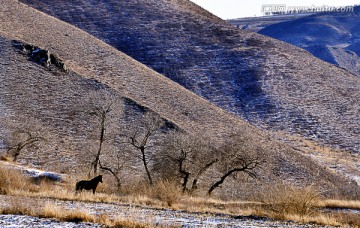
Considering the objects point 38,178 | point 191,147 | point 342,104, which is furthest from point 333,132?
point 38,178

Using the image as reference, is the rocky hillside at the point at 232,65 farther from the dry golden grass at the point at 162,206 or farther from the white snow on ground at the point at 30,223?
the white snow on ground at the point at 30,223

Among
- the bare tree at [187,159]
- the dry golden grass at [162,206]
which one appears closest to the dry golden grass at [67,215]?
the dry golden grass at [162,206]

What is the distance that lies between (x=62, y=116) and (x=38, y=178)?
17.5 m

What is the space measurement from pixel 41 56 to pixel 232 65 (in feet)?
112

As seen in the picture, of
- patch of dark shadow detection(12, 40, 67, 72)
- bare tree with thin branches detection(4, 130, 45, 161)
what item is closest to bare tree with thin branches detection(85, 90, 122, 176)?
patch of dark shadow detection(12, 40, 67, 72)

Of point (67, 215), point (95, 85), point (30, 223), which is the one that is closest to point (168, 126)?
point (95, 85)

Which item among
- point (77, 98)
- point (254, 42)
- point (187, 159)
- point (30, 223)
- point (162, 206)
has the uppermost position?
point (254, 42)

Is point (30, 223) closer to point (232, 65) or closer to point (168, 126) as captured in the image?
point (168, 126)

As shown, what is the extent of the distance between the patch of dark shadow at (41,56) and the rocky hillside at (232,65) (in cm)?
2235

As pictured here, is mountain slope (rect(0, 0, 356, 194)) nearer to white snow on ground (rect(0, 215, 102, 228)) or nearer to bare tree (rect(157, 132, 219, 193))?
bare tree (rect(157, 132, 219, 193))

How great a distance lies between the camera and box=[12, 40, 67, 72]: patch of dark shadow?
178 ft

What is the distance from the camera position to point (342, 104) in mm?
73375

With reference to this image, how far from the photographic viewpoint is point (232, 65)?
267 ft

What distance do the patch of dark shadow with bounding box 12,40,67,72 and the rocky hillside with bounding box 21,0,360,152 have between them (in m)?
22.3
